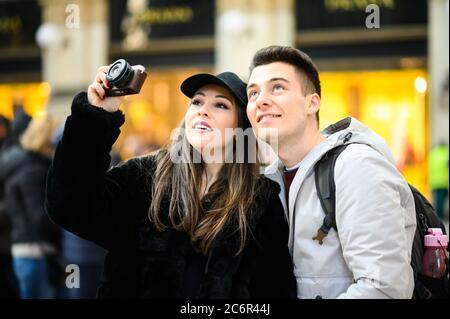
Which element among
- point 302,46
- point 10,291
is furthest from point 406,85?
point 10,291

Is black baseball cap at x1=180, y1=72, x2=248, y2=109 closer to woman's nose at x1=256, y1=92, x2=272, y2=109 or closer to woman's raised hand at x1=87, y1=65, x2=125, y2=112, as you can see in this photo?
woman's nose at x1=256, y1=92, x2=272, y2=109

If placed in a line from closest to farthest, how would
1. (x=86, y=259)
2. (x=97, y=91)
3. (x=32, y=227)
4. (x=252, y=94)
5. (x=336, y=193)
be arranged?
(x=336, y=193)
(x=97, y=91)
(x=252, y=94)
(x=86, y=259)
(x=32, y=227)

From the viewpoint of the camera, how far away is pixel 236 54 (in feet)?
37.3

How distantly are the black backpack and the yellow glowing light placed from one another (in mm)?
8010

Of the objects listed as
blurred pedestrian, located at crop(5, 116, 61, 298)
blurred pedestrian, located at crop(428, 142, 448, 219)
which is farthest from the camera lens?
blurred pedestrian, located at crop(428, 142, 448, 219)

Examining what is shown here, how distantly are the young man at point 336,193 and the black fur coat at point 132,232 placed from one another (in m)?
0.10

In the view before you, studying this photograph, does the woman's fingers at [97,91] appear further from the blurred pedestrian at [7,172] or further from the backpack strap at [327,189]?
the blurred pedestrian at [7,172]

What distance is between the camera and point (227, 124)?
2.81 meters

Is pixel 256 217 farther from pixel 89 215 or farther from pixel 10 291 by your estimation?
pixel 10 291

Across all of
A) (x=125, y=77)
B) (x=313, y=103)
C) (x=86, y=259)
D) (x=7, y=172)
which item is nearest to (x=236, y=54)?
(x=7, y=172)

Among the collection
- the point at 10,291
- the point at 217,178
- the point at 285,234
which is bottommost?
the point at 10,291

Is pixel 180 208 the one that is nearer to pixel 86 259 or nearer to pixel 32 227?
pixel 86 259

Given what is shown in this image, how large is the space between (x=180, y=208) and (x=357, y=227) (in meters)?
0.74
